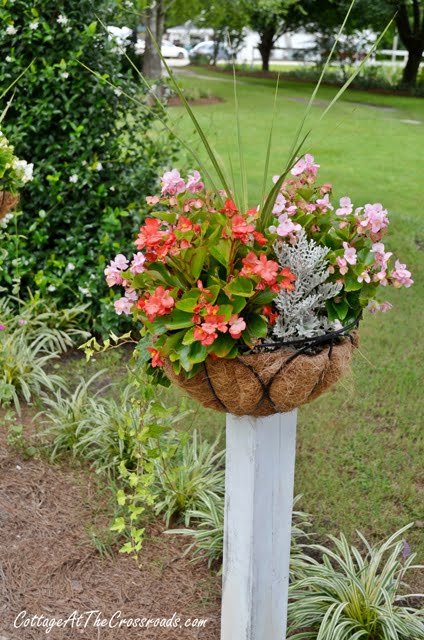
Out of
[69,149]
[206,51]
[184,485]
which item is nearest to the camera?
[184,485]

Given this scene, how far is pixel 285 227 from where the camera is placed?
2.11 metres

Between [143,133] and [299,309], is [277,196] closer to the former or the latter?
[299,309]

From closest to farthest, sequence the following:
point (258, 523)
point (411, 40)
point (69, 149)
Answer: point (258, 523), point (69, 149), point (411, 40)

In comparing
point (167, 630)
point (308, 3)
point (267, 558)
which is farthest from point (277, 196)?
point (308, 3)

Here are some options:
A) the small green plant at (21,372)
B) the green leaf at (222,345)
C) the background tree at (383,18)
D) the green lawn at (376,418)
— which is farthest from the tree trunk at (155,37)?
the green leaf at (222,345)

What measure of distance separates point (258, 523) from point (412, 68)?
22917 millimetres

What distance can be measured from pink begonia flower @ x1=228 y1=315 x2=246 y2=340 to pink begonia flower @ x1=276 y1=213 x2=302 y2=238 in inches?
10.9

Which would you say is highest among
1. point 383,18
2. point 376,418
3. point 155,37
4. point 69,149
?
point 383,18

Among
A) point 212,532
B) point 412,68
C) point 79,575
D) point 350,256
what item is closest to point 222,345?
point 350,256

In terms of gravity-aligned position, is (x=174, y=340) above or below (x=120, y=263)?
below

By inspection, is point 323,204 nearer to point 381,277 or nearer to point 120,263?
point 381,277

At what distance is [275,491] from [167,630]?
940mm

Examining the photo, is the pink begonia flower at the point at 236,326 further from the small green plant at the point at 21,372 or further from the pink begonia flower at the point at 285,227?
the small green plant at the point at 21,372

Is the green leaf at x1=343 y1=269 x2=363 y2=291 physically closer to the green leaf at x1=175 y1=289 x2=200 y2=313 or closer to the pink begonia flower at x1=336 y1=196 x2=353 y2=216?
the pink begonia flower at x1=336 y1=196 x2=353 y2=216
